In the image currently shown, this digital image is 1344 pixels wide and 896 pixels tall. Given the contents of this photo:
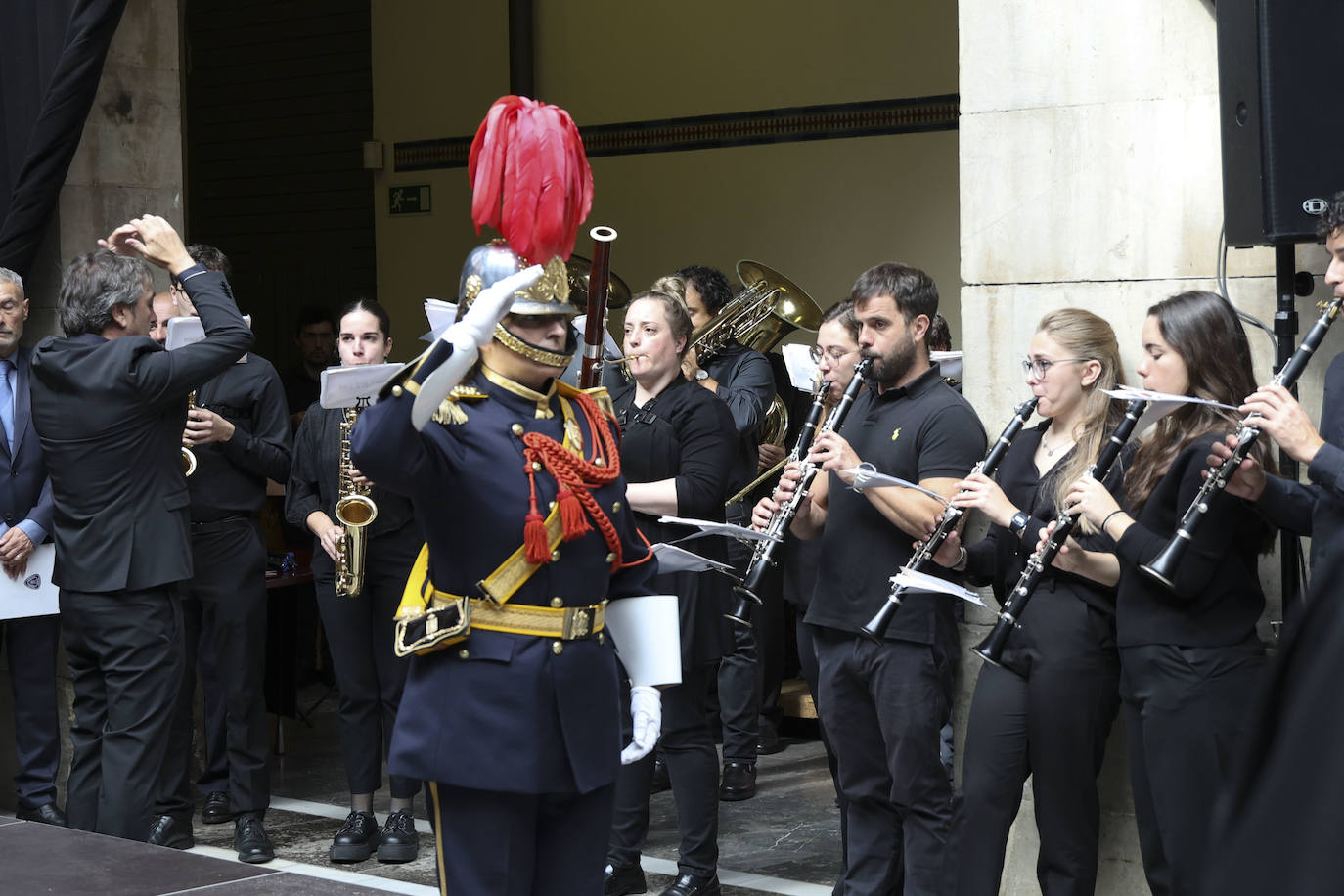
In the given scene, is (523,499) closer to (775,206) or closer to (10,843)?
(10,843)

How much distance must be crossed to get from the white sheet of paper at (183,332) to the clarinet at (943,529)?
220 centimetres

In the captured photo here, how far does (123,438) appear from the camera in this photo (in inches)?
187

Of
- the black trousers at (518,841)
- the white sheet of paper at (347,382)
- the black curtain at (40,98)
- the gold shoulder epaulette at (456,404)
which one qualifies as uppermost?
the black curtain at (40,98)

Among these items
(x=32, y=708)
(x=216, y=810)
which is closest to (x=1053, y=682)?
(x=216, y=810)

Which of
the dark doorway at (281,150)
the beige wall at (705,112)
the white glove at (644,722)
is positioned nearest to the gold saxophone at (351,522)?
the white glove at (644,722)

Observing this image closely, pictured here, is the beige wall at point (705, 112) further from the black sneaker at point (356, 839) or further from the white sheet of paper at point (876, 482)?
the white sheet of paper at point (876, 482)

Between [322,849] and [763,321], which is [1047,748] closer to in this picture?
[322,849]

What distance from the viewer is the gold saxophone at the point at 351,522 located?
5.11 m

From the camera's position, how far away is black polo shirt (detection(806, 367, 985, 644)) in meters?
A: 4.07

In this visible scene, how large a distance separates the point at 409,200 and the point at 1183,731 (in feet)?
28.3

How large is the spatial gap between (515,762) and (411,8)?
9.30 m

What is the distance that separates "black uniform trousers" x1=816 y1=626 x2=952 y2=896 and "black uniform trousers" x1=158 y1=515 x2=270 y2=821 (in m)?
2.20

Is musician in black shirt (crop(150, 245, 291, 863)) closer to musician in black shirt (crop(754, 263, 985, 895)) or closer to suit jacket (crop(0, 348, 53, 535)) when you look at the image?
suit jacket (crop(0, 348, 53, 535))

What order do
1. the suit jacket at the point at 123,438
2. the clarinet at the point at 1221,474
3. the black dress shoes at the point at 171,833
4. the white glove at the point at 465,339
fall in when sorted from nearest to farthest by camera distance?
the white glove at the point at 465,339 → the clarinet at the point at 1221,474 → the suit jacket at the point at 123,438 → the black dress shoes at the point at 171,833
